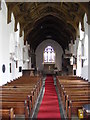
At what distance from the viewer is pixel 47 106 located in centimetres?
933

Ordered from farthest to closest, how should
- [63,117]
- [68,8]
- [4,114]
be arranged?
[68,8]
[63,117]
[4,114]

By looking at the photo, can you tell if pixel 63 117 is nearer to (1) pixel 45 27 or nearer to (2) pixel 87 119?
(2) pixel 87 119

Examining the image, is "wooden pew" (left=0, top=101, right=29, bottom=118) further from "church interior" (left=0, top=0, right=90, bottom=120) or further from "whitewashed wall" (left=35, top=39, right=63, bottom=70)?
"whitewashed wall" (left=35, top=39, right=63, bottom=70)

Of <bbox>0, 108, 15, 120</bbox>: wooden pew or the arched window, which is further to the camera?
the arched window

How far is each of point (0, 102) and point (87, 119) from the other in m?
2.58

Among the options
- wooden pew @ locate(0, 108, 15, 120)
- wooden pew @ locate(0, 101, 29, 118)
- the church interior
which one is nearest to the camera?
wooden pew @ locate(0, 108, 15, 120)

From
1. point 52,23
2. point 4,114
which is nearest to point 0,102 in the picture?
point 4,114

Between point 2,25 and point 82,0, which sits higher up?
point 82,0

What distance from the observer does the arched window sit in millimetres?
35250

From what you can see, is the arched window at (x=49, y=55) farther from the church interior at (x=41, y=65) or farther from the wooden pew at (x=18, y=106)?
the wooden pew at (x=18, y=106)

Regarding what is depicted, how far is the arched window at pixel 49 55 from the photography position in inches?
1388

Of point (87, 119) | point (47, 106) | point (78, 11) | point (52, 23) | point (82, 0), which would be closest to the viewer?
point (87, 119)

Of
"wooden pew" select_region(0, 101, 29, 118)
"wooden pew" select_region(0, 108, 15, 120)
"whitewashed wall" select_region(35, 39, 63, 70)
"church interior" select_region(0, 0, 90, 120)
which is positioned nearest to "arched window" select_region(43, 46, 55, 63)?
"church interior" select_region(0, 0, 90, 120)

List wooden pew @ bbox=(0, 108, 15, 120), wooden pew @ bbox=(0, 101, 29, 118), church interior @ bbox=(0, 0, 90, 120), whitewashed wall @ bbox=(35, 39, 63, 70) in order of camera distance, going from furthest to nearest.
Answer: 1. whitewashed wall @ bbox=(35, 39, 63, 70)
2. church interior @ bbox=(0, 0, 90, 120)
3. wooden pew @ bbox=(0, 101, 29, 118)
4. wooden pew @ bbox=(0, 108, 15, 120)
